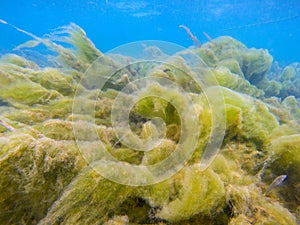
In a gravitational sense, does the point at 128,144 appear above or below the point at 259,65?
below

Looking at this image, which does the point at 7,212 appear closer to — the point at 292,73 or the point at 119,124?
the point at 119,124

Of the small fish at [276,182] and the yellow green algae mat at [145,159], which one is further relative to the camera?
the small fish at [276,182]

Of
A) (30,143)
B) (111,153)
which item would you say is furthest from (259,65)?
(30,143)

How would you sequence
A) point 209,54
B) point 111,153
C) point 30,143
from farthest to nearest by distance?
point 209,54 → point 111,153 → point 30,143

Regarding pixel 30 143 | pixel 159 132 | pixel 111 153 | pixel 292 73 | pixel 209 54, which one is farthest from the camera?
pixel 292 73

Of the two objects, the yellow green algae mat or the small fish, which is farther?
the small fish

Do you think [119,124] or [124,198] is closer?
[124,198]

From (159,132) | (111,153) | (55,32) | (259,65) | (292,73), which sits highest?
(292,73)
